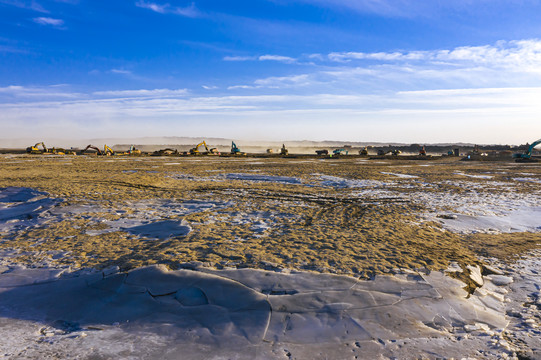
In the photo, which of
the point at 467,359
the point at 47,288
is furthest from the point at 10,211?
the point at 467,359

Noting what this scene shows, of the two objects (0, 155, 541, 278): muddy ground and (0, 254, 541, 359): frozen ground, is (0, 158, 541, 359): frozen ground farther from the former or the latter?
(0, 155, 541, 278): muddy ground

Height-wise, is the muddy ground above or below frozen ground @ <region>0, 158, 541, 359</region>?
above

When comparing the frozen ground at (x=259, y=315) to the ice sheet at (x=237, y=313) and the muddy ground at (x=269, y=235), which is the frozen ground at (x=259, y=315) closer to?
the ice sheet at (x=237, y=313)

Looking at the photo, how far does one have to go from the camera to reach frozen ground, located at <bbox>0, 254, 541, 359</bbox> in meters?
2.97

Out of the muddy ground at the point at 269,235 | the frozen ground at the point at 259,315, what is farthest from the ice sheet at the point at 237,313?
the muddy ground at the point at 269,235

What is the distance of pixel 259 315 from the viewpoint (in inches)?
136

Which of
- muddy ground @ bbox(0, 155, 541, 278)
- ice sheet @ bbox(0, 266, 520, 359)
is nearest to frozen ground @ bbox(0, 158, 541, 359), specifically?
ice sheet @ bbox(0, 266, 520, 359)

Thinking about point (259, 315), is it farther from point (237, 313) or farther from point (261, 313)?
point (237, 313)

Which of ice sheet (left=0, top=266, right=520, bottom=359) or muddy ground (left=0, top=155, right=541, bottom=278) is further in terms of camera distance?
muddy ground (left=0, top=155, right=541, bottom=278)

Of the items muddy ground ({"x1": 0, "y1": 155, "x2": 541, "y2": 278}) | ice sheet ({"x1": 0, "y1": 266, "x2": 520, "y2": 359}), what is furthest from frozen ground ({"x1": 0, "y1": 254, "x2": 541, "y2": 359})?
muddy ground ({"x1": 0, "y1": 155, "x2": 541, "y2": 278})

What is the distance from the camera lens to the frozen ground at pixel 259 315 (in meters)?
2.97

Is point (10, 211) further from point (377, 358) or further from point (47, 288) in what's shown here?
point (377, 358)

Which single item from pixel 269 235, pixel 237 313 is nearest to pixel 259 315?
pixel 237 313

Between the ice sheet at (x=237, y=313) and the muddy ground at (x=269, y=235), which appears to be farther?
the muddy ground at (x=269, y=235)
